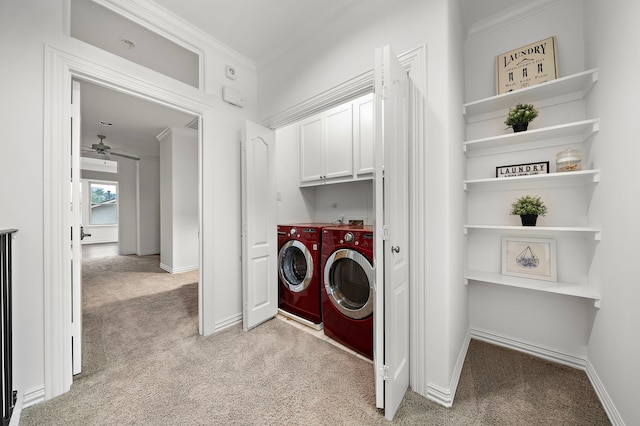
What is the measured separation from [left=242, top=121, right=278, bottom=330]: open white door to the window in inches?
333

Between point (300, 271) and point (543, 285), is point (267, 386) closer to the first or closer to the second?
point (300, 271)

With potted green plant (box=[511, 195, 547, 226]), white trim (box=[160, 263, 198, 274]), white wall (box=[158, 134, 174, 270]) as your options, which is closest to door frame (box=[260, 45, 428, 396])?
potted green plant (box=[511, 195, 547, 226])

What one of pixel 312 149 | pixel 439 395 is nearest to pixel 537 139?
pixel 439 395

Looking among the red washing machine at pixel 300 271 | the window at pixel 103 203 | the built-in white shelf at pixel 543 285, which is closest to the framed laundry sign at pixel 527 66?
the built-in white shelf at pixel 543 285

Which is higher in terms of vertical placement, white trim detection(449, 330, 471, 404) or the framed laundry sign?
the framed laundry sign

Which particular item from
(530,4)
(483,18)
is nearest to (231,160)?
(483,18)

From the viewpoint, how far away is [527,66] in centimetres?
187

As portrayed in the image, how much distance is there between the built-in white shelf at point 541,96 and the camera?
1.60 metres

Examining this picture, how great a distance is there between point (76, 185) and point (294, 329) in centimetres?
201

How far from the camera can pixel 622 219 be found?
1.27 meters

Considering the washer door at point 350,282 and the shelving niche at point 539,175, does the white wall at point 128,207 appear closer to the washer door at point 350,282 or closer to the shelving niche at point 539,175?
the washer door at point 350,282

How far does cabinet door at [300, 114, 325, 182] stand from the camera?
9.48 feet

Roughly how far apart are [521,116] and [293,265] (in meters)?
2.33

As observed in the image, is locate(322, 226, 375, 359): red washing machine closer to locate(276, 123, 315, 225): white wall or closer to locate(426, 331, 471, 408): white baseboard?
locate(426, 331, 471, 408): white baseboard
